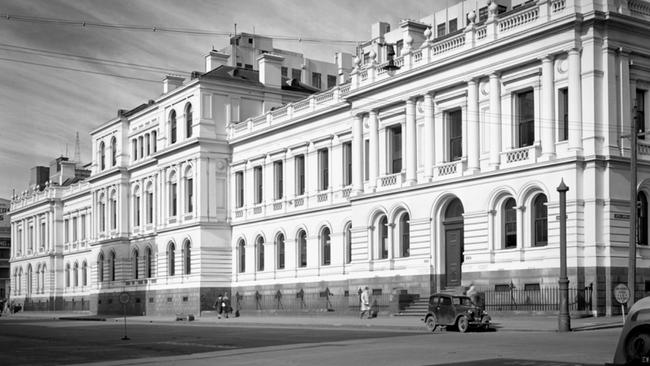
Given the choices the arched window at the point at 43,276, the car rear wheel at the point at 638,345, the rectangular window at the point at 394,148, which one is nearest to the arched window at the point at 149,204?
the rectangular window at the point at 394,148

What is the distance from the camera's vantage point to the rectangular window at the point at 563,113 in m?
43.6

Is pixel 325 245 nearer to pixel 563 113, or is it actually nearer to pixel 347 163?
pixel 347 163

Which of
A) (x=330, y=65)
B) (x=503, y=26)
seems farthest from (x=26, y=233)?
(x=503, y=26)

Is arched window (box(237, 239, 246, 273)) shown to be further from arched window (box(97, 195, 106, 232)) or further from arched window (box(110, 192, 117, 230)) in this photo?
arched window (box(97, 195, 106, 232))

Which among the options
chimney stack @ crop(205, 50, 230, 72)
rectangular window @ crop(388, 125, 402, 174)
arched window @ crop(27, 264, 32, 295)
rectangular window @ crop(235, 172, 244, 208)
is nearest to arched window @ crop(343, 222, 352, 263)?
rectangular window @ crop(388, 125, 402, 174)

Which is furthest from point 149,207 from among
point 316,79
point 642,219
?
point 642,219

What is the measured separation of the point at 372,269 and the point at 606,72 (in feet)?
61.5

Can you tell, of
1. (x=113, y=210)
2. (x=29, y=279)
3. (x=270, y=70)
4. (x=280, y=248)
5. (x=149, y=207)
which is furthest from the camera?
(x=29, y=279)

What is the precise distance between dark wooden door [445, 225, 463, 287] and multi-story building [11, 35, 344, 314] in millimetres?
26716

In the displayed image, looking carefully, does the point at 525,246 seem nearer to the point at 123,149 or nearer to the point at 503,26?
the point at 503,26

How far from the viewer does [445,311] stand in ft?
122

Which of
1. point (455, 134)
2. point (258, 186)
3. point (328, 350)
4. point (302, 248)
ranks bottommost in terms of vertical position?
point (328, 350)

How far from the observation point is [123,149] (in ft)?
290

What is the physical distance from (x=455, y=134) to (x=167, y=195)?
34143 mm
